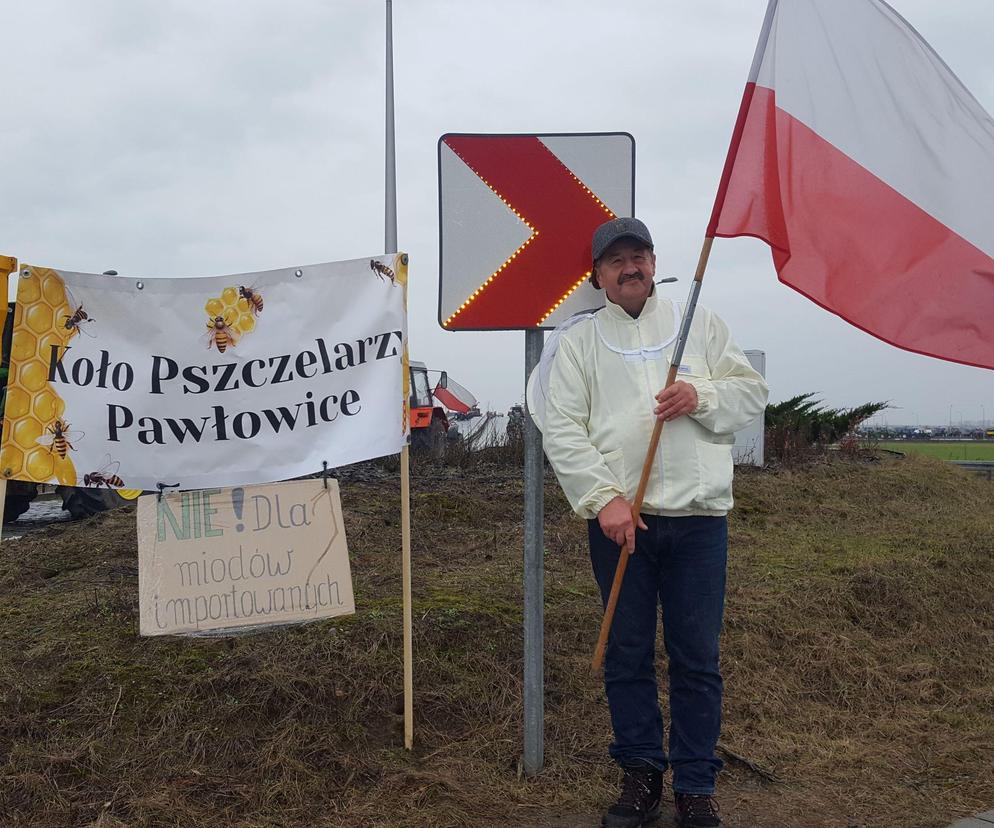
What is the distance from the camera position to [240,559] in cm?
366

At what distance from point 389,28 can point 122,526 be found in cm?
613

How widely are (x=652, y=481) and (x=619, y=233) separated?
0.83 m

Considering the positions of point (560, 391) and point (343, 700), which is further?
point (343, 700)

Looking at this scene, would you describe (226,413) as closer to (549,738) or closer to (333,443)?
(333,443)

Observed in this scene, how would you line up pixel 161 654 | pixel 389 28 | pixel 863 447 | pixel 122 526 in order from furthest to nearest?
pixel 863 447, pixel 389 28, pixel 122 526, pixel 161 654

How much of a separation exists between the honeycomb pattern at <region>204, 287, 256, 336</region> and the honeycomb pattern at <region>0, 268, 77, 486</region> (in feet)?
1.73

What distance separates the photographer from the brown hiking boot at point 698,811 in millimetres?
3047

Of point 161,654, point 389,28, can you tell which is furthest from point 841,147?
point 389,28

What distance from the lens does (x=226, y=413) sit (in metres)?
3.61

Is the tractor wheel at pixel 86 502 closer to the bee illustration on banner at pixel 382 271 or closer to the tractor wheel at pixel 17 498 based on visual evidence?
the tractor wheel at pixel 17 498

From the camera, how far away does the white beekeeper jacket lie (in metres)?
3.06

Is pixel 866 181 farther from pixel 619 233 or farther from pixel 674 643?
pixel 674 643

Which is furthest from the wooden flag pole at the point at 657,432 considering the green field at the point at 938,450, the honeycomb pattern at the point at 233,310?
the green field at the point at 938,450

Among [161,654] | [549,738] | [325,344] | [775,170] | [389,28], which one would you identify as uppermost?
[389,28]
